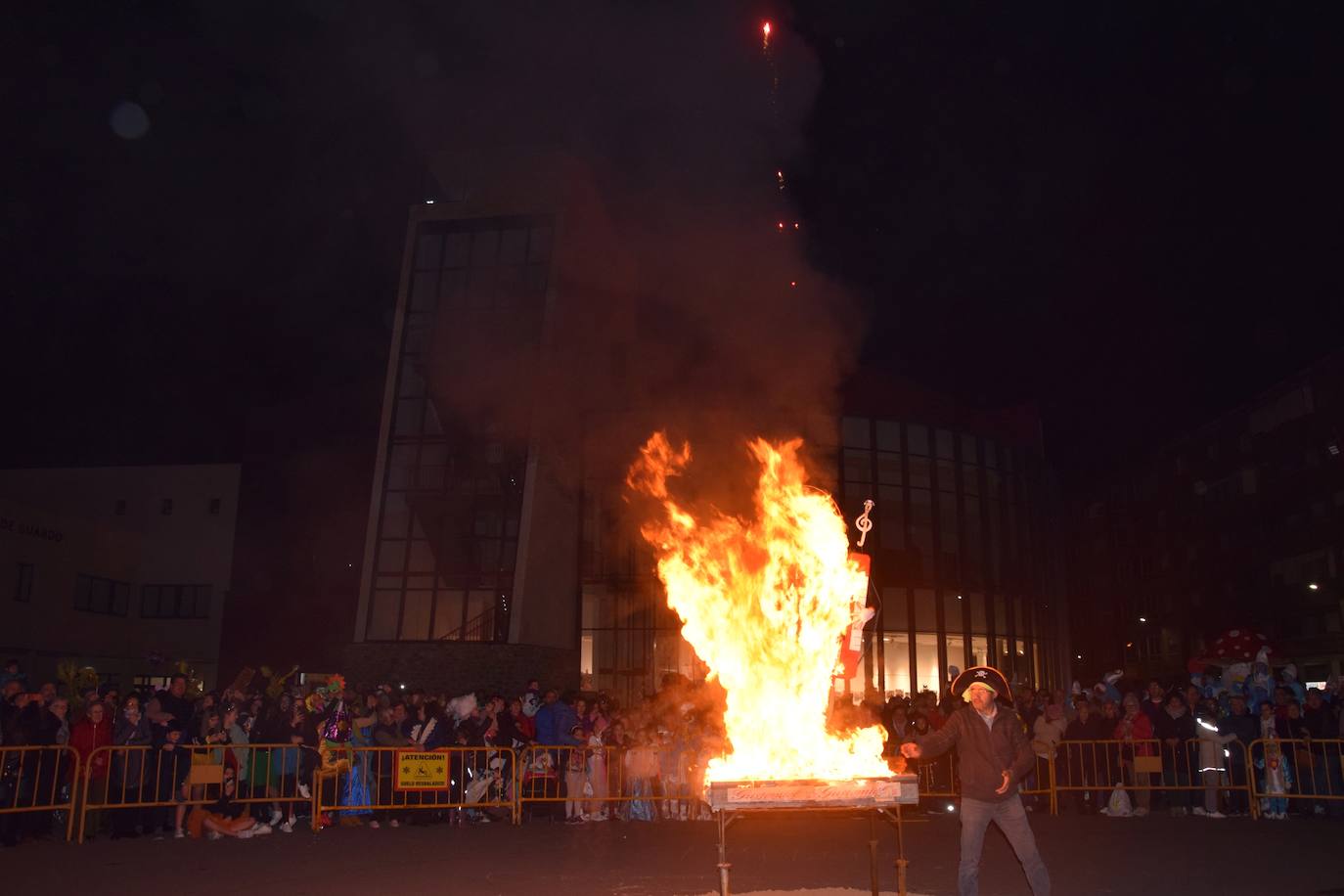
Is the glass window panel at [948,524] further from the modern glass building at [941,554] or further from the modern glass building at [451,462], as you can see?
the modern glass building at [451,462]

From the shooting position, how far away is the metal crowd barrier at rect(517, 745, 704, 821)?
13055mm

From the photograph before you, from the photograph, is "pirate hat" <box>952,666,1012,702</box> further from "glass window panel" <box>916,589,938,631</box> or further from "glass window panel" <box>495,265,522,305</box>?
"glass window panel" <box>916,589,938,631</box>

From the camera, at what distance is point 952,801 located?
13.3m

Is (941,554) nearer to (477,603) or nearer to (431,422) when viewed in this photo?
(477,603)

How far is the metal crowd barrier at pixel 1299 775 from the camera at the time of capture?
1221 centimetres

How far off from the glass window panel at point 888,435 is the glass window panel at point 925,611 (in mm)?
4539

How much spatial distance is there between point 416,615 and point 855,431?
14.4 m

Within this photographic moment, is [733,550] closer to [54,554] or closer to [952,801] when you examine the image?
[952,801]

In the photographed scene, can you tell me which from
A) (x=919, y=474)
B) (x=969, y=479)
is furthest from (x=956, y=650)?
(x=969, y=479)

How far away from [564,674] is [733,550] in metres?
17.8

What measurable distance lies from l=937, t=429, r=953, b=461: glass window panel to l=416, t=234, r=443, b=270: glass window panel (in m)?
16.7

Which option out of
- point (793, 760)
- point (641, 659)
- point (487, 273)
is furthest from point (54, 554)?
point (793, 760)

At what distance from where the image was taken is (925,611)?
3147 centimetres

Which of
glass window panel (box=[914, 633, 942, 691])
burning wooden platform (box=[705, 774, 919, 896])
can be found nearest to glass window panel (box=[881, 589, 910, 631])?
glass window panel (box=[914, 633, 942, 691])
